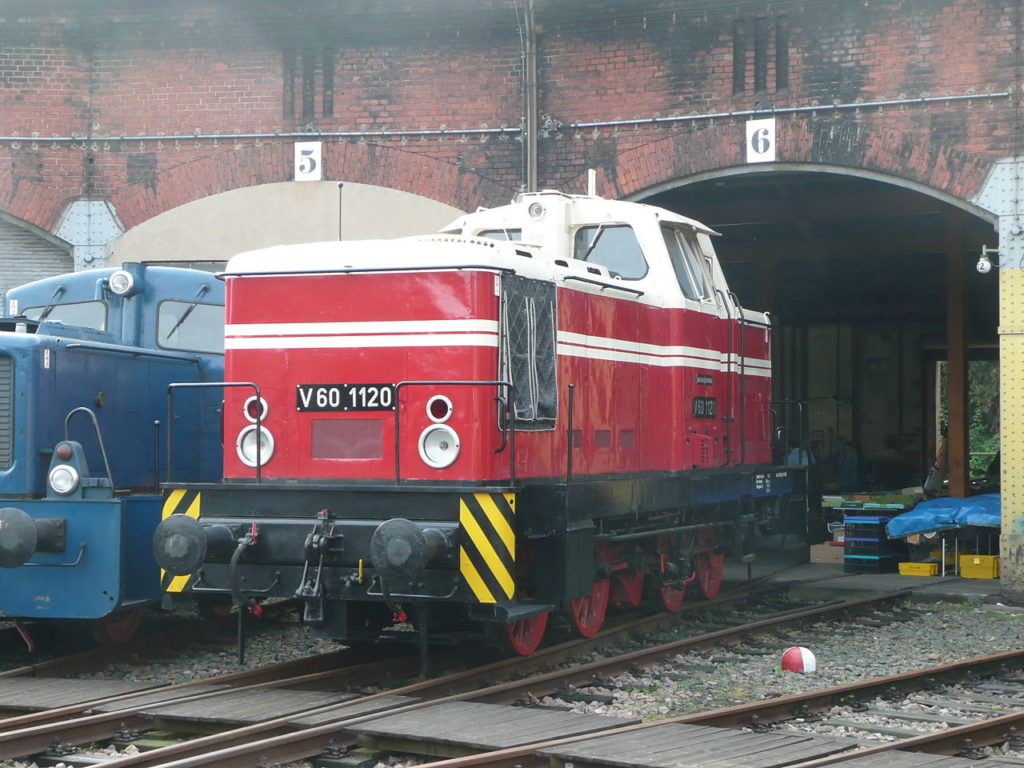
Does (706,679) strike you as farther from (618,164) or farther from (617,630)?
(618,164)

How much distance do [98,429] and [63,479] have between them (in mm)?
347

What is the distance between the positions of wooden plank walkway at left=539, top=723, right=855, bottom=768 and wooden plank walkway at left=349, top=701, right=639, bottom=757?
0.25 m

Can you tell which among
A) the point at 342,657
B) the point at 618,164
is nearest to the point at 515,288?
the point at 342,657

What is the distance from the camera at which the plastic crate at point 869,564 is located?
45.3 feet

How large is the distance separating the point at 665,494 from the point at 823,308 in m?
17.4

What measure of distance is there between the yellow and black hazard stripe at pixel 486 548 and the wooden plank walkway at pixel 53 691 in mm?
1918

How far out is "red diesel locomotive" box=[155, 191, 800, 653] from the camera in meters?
7.01

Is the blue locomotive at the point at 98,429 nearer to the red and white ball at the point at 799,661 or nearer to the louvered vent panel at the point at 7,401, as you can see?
the louvered vent panel at the point at 7,401

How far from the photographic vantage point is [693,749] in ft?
18.6

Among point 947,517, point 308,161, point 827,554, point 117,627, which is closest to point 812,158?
point 947,517

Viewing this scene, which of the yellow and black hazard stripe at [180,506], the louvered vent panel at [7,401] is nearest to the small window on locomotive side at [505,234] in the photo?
the yellow and black hazard stripe at [180,506]

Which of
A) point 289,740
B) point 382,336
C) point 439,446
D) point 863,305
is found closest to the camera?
point 289,740

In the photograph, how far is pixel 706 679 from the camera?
7.85 m

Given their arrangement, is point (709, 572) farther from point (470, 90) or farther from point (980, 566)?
point (470, 90)
